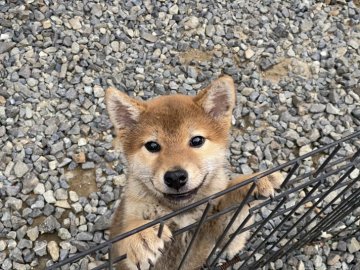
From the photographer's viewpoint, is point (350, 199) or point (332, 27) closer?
point (350, 199)

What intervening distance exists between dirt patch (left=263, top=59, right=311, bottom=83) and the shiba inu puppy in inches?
70.2

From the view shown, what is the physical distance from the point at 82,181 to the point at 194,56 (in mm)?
1595

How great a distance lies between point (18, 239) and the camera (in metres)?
3.32

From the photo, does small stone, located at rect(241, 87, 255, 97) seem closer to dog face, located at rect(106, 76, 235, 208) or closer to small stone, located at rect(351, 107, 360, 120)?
small stone, located at rect(351, 107, 360, 120)

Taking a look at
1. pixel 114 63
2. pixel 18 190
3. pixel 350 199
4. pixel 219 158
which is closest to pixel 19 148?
pixel 18 190

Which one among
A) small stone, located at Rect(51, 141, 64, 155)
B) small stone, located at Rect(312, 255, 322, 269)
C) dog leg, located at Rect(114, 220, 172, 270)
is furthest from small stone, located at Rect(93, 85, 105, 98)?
dog leg, located at Rect(114, 220, 172, 270)

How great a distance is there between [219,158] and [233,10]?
2575mm

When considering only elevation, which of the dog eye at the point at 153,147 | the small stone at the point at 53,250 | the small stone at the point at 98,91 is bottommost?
the small stone at the point at 53,250

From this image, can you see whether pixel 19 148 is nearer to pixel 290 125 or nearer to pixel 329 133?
pixel 290 125

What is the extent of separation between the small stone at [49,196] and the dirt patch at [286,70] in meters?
2.10

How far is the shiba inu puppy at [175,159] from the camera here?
234cm

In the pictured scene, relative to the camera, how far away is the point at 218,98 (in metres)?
2.61

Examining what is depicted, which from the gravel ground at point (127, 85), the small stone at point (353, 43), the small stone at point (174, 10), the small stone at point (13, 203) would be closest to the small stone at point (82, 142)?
the gravel ground at point (127, 85)

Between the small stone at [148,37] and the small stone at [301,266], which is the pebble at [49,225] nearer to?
the small stone at [301,266]
